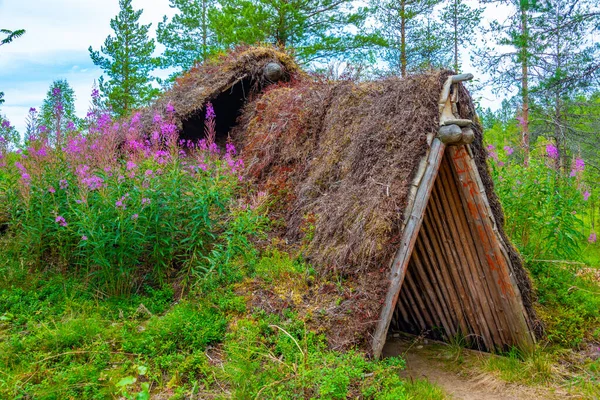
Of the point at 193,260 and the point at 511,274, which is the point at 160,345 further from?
the point at 511,274

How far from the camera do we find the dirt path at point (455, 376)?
139 inches

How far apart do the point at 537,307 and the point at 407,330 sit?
4.61 feet

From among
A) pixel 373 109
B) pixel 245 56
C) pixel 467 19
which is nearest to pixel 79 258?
pixel 373 109

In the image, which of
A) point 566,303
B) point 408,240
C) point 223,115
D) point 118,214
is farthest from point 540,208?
point 223,115

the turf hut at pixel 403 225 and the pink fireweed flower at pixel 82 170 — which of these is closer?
the turf hut at pixel 403 225

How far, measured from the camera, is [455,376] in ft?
12.9

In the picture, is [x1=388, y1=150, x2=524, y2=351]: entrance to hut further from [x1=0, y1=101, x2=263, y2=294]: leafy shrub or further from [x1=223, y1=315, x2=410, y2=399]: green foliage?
[x1=0, y1=101, x2=263, y2=294]: leafy shrub

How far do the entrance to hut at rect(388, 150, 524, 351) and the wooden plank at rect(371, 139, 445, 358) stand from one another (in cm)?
26

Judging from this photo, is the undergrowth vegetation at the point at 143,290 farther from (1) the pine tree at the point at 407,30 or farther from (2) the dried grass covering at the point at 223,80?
(1) the pine tree at the point at 407,30

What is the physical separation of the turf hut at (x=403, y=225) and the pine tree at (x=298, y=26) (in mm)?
9537

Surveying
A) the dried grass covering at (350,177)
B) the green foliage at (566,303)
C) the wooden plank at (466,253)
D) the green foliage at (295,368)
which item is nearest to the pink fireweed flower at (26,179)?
the dried grass covering at (350,177)

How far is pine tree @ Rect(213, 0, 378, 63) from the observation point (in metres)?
13.9

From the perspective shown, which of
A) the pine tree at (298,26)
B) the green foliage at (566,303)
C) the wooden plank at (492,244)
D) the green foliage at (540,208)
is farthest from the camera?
the pine tree at (298,26)

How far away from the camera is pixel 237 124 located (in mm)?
8047
